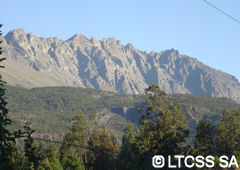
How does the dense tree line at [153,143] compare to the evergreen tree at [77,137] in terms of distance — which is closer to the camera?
the dense tree line at [153,143]

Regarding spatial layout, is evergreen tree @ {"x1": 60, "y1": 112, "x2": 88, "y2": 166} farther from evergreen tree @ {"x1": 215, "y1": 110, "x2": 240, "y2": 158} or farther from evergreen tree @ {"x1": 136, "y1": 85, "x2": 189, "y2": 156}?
evergreen tree @ {"x1": 215, "y1": 110, "x2": 240, "y2": 158}

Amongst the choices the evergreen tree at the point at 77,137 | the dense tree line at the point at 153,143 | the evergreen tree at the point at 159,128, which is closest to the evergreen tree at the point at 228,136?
the dense tree line at the point at 153,143

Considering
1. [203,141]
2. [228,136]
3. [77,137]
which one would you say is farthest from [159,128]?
[77,137]

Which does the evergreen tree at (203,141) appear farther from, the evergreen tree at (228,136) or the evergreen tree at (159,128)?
the evergreen tree at (159,128)

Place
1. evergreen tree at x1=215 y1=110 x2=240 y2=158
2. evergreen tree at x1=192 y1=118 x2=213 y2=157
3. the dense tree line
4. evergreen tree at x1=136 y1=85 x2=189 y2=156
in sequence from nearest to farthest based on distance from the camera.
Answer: the dense tree line, evergreen tree at x1=136 y1=85 x2=189 y2=156, evergreen tree at x1=192 y1=118 x2=213 y2=157, evergreen tree at x1=215 y1=110 x2=240 y2=158

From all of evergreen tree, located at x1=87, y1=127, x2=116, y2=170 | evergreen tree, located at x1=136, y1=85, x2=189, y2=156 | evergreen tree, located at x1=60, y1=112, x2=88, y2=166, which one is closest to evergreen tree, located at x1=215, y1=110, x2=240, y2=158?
evergreen tree, located at x1=136, y1=85, x2=189, y2=156

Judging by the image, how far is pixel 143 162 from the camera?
179ft

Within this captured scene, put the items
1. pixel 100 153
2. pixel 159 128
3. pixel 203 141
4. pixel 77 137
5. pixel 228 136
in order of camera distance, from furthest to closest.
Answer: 1. pixel 77 137
2. pixel 228 136
3. pixel 203 141
4. pixel 100 153
5. pixel 159 128

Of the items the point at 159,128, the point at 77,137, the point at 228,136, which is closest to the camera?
the point at 159,128

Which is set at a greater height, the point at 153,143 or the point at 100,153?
the point at 153,143

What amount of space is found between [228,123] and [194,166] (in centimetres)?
4724

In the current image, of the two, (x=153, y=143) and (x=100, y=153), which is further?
(x=100, y=153)

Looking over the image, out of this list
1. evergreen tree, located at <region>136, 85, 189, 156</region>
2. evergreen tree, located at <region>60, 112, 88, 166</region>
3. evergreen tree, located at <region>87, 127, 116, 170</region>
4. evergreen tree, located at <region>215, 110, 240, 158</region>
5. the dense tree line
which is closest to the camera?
the dense tree line

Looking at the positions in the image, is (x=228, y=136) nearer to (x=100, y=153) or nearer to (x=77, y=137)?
(x=100, y=153)
